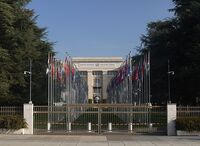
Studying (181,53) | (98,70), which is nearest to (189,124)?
(181,53)

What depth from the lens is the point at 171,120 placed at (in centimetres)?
3500

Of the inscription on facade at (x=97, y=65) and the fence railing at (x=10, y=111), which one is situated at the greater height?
the inscription on facade at (x=97, y=65)

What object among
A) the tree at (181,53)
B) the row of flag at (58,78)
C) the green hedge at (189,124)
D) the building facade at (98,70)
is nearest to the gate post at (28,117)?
the green hedge at (189,124)

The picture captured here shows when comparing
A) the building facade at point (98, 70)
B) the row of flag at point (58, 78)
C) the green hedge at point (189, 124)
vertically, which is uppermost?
the building facade at point (98, 70)

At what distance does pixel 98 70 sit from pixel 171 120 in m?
152

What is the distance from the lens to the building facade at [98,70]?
608 ft

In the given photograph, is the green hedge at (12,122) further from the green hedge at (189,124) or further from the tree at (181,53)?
the tree at (181,53)

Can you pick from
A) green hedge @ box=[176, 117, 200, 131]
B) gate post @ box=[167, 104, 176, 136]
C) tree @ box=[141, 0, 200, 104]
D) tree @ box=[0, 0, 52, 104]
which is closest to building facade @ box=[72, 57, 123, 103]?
tree @ box=[0, 0, 52, 104]

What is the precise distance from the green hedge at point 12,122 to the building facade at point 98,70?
14730 cm

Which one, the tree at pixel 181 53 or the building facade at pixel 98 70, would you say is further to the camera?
the building facade at pixel 98 70

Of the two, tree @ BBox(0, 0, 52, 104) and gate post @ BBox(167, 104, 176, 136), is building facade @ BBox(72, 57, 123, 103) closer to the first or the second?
tree @ BBox(0, 0, 52, 104)

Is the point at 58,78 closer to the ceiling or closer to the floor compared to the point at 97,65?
closer to the floor

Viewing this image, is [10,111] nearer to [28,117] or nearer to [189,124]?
[28,117]

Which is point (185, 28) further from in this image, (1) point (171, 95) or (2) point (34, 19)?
(2) point (34, 19)
